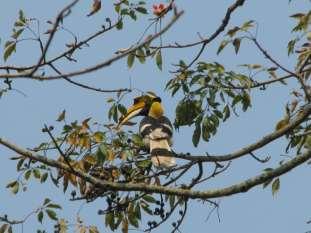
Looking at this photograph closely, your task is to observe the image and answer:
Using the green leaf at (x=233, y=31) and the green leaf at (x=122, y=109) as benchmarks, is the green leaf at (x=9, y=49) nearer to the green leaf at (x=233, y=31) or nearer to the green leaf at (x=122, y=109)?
the green leaf at (x=122, y=109)

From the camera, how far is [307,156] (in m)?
4.53

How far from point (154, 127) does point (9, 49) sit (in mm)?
3702

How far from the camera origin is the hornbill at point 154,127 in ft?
24.3

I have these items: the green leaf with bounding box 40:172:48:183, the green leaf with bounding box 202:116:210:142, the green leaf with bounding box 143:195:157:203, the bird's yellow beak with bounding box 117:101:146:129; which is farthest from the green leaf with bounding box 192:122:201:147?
the bird's yellow beak with bounding box 117:101:146:129

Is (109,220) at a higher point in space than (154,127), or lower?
lower

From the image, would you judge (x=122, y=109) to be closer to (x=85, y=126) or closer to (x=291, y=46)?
(x=85, y=126)

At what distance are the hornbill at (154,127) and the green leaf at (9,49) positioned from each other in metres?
1.47

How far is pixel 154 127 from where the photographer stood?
9578mm

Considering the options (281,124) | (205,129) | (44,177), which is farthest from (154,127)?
(281,124)

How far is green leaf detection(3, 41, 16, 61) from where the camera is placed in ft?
19.8


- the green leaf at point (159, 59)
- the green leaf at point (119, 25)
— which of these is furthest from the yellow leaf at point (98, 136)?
the green leaf at point (119, 25)

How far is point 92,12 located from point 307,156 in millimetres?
1352

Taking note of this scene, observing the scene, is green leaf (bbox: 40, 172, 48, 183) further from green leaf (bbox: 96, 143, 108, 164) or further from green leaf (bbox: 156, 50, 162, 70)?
green leaf (bbox: 156, 50, 162, 70)

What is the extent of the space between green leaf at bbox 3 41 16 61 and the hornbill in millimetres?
1471
